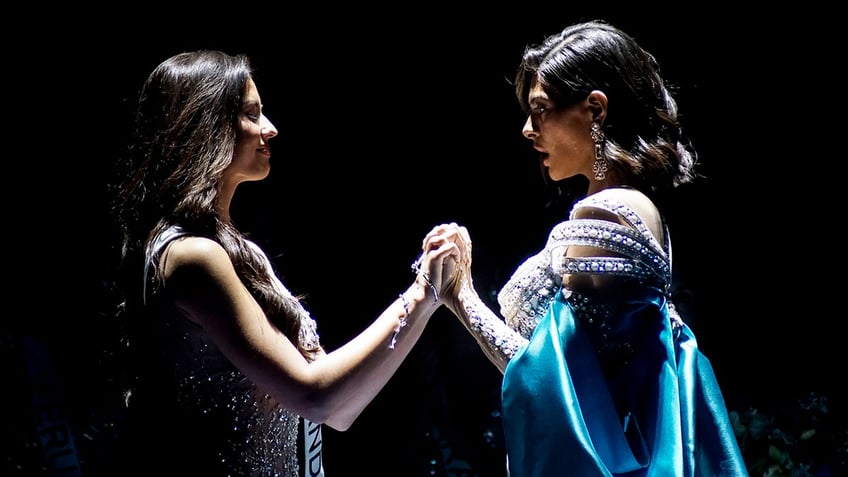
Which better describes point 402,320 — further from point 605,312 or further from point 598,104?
point 598,104

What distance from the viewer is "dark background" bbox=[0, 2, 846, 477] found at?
102 inches

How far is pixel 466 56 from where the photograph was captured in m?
2.77

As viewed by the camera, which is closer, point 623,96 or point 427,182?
point 623,96

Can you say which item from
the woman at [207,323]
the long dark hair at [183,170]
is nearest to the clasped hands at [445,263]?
the woman at [207,323]

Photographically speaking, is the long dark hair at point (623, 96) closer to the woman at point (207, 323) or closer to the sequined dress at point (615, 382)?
the sequined dress at point (615, 382)

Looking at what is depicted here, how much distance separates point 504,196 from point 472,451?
0.85 metres

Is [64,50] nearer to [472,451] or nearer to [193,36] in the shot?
[193,36]

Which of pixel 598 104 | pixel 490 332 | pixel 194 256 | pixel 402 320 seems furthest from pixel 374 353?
pixel 598 104

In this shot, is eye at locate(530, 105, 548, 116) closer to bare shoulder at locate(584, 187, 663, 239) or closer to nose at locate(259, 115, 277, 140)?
bare shoulder at locate(584, 187, 663, 239)

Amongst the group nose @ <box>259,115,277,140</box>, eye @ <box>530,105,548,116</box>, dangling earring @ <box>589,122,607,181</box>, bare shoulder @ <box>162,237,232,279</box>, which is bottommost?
bare shoulder @ <box>162,237,232,279</box>

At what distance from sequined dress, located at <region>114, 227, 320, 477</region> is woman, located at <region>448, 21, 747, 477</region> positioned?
0.47 metres

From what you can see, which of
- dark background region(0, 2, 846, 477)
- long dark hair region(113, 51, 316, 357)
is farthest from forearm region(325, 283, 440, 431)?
dark background region(0, 2, 846, 477)

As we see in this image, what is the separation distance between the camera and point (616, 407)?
4.75ft

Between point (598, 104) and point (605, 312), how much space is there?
0.40 m
